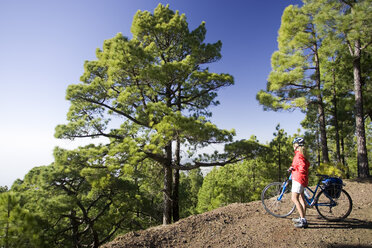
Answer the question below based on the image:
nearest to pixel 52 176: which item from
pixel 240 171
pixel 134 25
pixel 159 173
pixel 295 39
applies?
pixel 159 173

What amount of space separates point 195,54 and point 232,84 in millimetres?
2110

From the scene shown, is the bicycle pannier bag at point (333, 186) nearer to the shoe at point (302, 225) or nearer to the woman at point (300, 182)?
the woman at point (300, 182)

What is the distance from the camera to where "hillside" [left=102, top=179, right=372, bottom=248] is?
3.16 metres

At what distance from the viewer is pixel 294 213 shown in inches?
174

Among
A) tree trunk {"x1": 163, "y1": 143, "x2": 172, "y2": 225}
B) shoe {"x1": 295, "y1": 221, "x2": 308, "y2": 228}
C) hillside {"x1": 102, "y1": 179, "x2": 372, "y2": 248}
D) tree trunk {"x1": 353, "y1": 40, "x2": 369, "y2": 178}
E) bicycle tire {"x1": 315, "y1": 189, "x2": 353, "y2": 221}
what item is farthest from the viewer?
tree trunk {"x1": 163, "y1": 143, "x2": 172, "y2": 225}

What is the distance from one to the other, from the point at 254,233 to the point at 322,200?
7.06ft

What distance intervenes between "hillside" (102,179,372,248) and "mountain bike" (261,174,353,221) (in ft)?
0.58

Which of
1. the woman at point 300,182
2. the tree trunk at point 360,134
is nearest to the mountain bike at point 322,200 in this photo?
the woman at point 300,182

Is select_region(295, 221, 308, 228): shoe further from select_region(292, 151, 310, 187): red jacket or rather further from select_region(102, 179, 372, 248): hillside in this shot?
select_region(292, 151, 310, 187): red jacket

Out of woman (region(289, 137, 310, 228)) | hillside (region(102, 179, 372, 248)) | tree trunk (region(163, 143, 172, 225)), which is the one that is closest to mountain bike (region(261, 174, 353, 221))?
hillside (region(102, 179, 372, 248))

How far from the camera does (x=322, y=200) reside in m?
4.43

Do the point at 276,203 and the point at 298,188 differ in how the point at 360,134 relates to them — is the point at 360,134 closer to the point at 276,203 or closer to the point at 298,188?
the point at 276,203

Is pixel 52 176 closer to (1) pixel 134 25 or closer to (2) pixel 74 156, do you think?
(2) pixel 74 156

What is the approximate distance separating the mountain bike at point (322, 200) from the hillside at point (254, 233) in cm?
18
